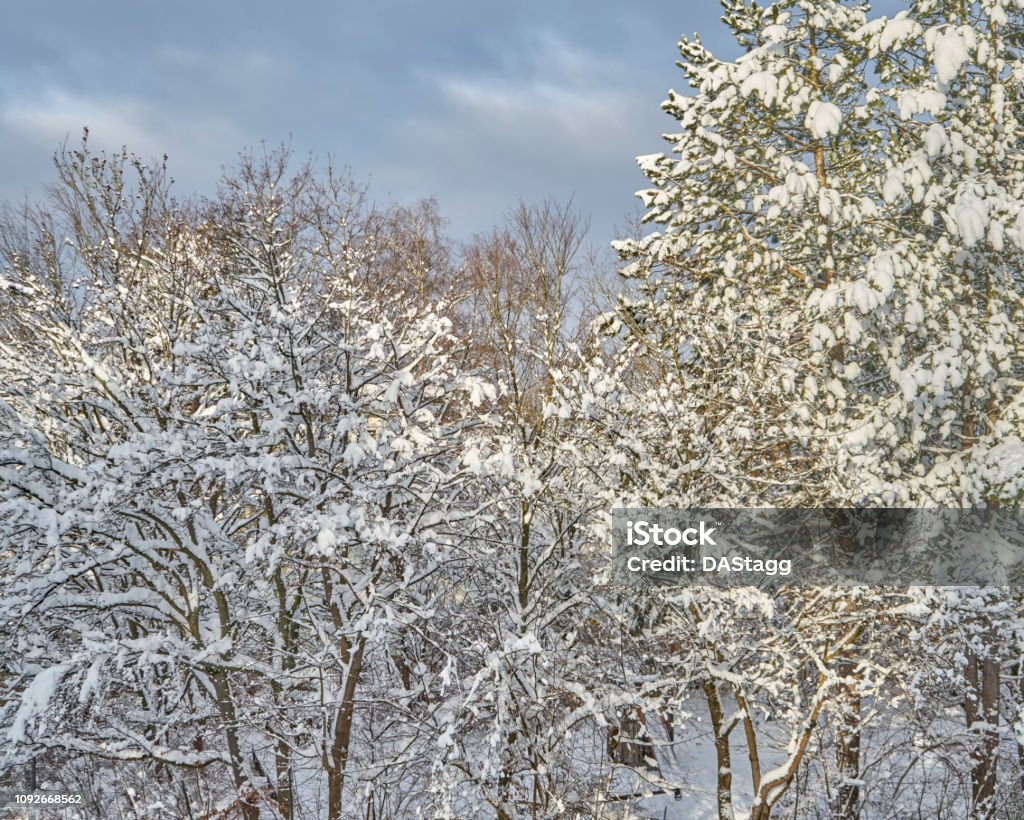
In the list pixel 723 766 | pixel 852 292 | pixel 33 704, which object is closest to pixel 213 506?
pixel 33 704

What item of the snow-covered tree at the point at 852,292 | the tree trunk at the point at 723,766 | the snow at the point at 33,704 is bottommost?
the tree trunk at the point at 723,766

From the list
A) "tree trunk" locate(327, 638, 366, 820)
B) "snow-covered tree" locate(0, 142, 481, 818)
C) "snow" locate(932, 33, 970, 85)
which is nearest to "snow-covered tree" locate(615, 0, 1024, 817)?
"snow" locate(932, 33, 970, 85)

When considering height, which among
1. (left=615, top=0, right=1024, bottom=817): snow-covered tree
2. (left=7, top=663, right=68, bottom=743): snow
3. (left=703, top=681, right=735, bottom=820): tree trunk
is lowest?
(left=703, top=681, right=735, bottom=820): tree trunk

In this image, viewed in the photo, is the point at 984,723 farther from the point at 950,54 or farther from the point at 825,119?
the point at 950,54

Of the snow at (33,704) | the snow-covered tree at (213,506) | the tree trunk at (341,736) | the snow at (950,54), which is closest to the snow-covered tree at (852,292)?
the snow at (950,54)

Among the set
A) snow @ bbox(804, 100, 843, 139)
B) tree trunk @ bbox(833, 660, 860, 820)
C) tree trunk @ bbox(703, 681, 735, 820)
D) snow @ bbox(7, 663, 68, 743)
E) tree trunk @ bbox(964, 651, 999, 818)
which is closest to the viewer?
snow @ bbox(7, 663, 68, 743)

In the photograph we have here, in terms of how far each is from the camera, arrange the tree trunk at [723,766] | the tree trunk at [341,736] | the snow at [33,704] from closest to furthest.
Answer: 1. the snow at [33,704]
2. the tree trunk at [341,736]
3. the tree trunk at [723,766]

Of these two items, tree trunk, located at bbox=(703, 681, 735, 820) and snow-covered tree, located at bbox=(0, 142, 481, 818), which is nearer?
snow-covered tree, located at bbox=(0, 142, 481, 818)

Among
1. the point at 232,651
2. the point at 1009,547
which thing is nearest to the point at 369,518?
the point at 232,651

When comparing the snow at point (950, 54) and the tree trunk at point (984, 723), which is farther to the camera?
the tree trunk at point (984, 723)

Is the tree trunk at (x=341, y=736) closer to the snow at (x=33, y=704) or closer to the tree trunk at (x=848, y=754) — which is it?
the snow at (x=33, y=704)

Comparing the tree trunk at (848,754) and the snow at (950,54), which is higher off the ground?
the snow at (950,54)

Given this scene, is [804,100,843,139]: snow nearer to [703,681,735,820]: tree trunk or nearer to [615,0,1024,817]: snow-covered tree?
[615,0,1024,817]: snow-covered tree

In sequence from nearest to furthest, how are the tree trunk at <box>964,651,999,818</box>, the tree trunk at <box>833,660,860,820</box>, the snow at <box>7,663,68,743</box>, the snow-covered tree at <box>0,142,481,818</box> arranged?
1. the snow at <box>7,663,68,743</box>
2. the snow-covered tree at <box>0,142,481,818</box>
3. the tree trunk at <box>833,660,860,820</box>
4. the tree trunk at <box>964,651,999,818</box>
